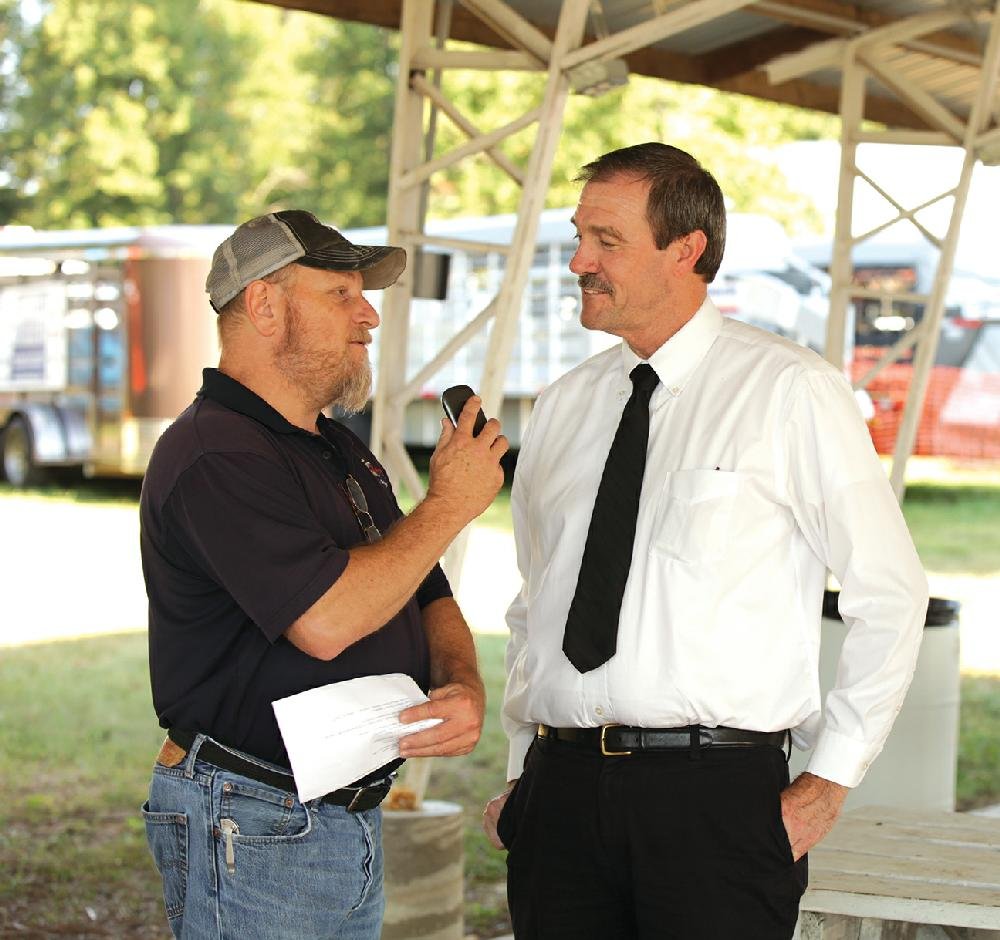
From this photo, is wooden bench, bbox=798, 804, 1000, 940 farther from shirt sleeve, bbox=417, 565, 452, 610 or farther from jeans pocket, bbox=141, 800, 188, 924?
jeans pocket, bbox=141, 800, 188, 924

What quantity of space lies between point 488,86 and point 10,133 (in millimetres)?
10886

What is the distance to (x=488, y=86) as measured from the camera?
80.8 ft

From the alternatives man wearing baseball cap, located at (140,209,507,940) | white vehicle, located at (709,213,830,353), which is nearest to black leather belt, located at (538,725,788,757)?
man wearing baseball cap, located at (140,209,507,940)

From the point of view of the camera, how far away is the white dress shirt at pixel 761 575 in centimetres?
236

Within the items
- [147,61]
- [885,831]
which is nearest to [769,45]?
[885,831]

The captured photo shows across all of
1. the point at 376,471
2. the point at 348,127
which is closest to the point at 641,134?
the point at 348,127

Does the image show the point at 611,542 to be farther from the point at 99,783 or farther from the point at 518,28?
the point at 99,783

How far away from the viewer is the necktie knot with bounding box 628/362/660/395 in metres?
2.57

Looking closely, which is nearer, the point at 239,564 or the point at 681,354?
the point at 239,564

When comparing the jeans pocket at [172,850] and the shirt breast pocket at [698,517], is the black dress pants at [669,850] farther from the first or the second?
the jeans pocket at [172,850]

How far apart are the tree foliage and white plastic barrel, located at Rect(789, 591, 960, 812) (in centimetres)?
2030

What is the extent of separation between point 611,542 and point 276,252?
2.43 ft

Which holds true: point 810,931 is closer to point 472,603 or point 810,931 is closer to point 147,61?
point 472,603

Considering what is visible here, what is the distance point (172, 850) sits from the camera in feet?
7.49
